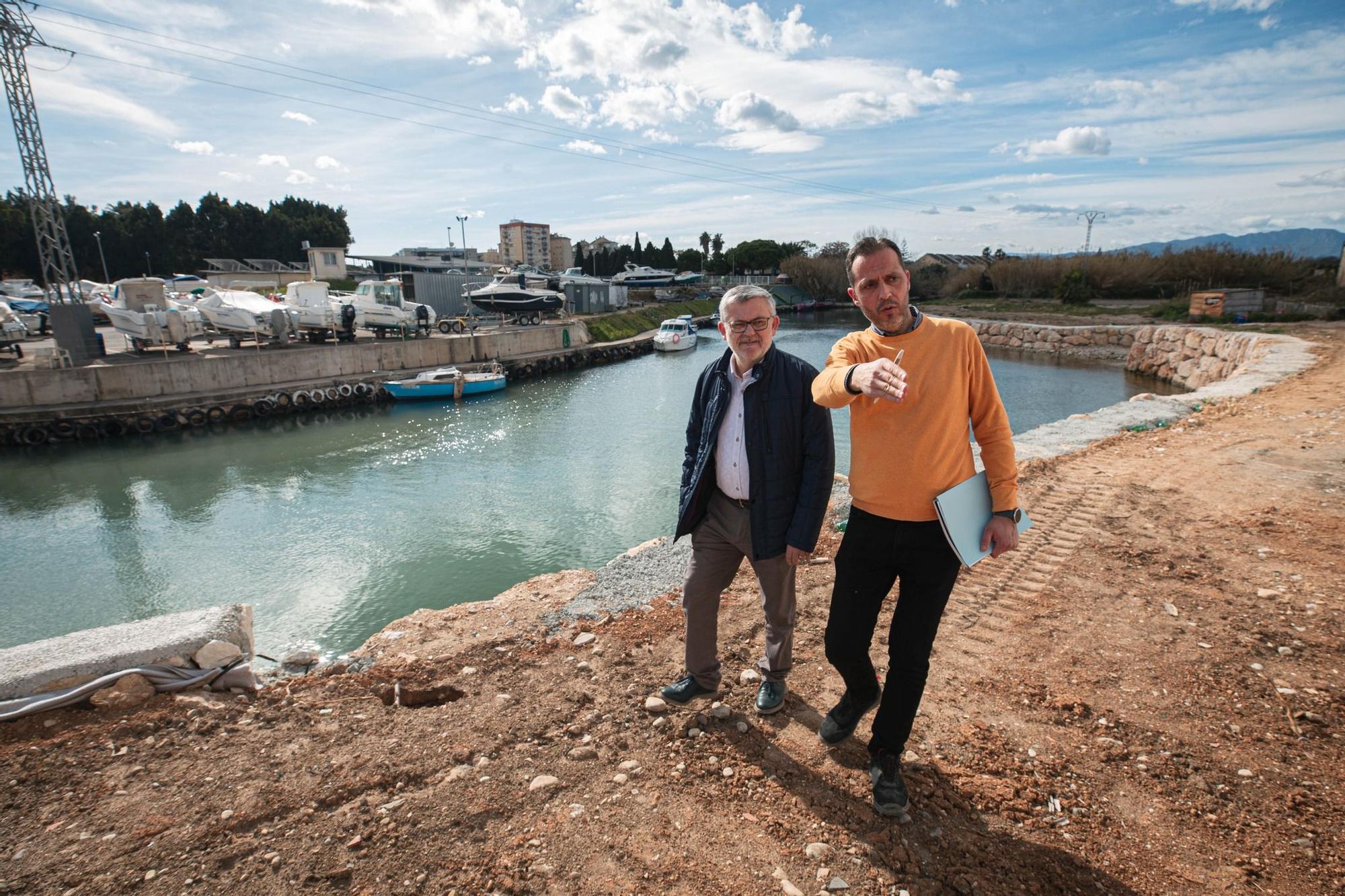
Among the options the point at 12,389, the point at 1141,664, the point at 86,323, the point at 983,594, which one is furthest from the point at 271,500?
the point at 1141,664

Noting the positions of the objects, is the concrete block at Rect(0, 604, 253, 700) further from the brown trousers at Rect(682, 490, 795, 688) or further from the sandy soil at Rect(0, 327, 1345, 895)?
the brown trousers at Rect(682, 490, 795, 688)

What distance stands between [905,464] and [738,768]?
155 centimetres

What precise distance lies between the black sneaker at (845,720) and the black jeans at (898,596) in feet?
0.86

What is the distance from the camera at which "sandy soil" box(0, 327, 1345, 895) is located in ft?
7.43

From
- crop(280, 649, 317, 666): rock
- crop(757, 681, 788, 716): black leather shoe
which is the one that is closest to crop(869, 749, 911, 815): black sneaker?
crop(757, 681, 788, 716): black leather shoe

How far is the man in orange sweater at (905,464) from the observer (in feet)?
7.73

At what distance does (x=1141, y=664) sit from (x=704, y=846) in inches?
104

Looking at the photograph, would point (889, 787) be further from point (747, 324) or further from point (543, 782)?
point (747, 324)

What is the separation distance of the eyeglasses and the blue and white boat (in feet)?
80.1

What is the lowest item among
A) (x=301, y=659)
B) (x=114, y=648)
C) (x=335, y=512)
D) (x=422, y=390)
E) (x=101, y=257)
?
(x=335, y=512)

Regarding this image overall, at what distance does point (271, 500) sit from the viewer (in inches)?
555

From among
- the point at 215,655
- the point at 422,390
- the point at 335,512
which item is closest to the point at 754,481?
the point at 215,655

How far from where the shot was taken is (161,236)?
57188 millimetres

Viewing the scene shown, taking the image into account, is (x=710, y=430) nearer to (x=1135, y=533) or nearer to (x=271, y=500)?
(x=1135, y=533)
